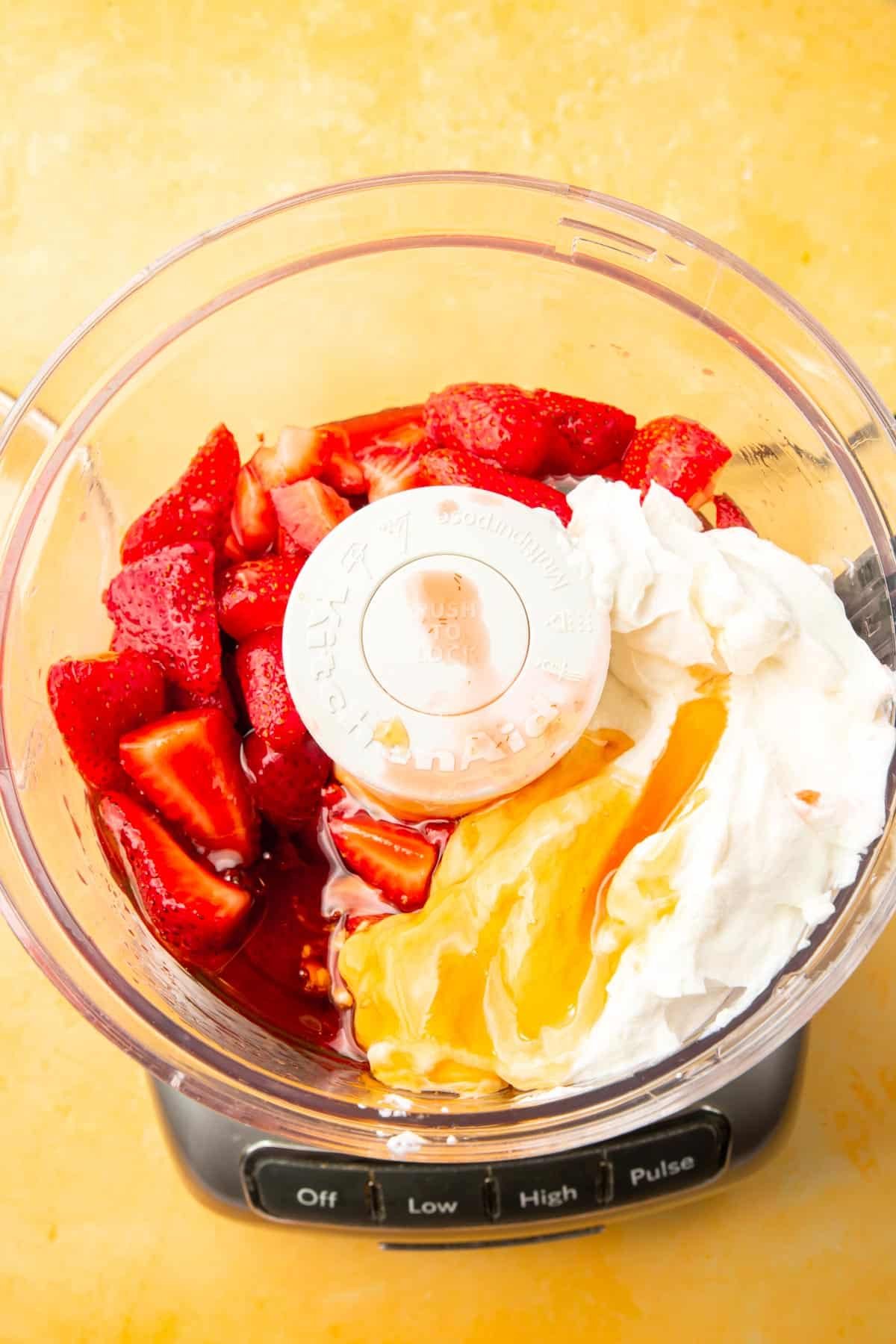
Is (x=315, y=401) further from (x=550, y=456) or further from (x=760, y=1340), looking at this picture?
(x=760, y=1340)

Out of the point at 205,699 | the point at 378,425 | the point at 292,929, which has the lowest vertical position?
the point at 292,929

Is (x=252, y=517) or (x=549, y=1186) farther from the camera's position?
(x=252, y=517)

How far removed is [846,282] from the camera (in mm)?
1199

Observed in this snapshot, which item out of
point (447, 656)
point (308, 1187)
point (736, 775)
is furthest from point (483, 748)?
point (308, 1187)

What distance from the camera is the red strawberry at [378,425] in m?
1.11

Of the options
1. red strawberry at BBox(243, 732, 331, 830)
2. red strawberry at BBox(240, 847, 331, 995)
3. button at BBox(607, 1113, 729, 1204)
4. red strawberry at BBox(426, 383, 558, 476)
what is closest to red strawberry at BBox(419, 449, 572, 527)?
red strawberry at BBox(426, 383, 558, 476)

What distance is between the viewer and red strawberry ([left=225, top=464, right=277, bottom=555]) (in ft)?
3.43

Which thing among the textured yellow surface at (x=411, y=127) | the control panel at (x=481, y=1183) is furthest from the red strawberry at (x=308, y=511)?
the control panel at (x=481, y=1183)

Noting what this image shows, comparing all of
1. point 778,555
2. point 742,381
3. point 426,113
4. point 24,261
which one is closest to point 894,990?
point 778,555

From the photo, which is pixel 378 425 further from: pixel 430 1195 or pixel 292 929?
pixel 430 1195

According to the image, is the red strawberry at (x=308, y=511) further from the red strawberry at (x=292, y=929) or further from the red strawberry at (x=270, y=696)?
the red strawberry at (x=292, y=929)

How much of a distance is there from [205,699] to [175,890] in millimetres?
165

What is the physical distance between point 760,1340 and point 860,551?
2.36 ft

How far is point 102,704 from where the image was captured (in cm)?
93
